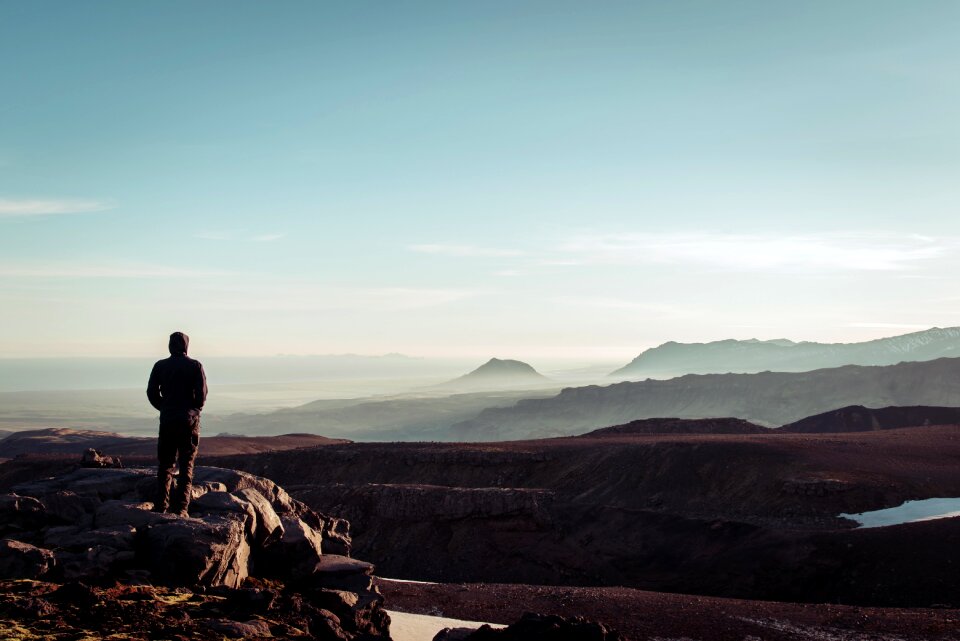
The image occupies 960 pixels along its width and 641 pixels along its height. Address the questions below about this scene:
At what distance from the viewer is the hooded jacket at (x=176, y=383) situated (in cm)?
1513

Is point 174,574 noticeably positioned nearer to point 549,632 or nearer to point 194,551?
point 194,551

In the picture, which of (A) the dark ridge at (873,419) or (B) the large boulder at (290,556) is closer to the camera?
(B) the large boulder at (290,556)

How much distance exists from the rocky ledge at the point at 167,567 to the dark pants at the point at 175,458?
0.44 metres

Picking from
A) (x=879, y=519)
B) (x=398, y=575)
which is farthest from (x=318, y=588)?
(x=879, y=519)

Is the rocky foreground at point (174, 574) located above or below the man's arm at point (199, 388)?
below

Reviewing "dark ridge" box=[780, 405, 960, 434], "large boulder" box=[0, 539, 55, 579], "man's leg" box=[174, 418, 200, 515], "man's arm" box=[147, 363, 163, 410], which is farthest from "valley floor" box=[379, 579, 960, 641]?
"dark ridge" box=[780, 405, 960, 434]

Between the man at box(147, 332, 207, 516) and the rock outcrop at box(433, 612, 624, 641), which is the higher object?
the man at box(147, 332, 207, 516)

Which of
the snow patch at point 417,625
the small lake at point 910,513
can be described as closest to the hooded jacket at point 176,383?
the snow patch at point 417,625

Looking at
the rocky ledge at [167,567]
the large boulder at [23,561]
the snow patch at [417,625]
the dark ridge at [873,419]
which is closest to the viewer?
the rocky ledge at [167,567]

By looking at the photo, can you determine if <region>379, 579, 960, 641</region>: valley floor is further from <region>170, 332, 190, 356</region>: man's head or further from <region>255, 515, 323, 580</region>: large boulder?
<region>170, 332, 190, 356</region>: man's head

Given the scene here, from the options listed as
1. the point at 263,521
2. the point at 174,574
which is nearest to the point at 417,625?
the point at 263,521

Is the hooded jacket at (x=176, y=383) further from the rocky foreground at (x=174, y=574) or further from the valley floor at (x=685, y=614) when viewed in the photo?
the valley floor at (x=685, y=614)

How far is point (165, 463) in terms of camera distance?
15.6m

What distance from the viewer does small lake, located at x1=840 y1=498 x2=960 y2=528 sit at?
1217 inches
